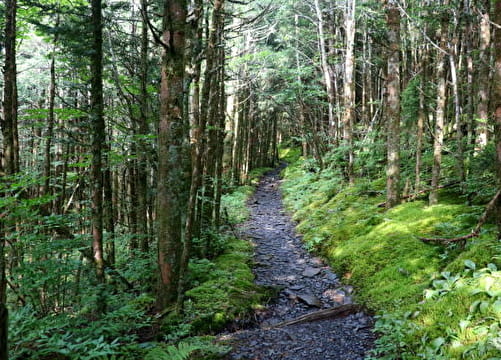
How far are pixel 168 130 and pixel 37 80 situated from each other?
15382 mm

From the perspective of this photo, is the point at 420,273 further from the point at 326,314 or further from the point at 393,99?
the point at 393,99

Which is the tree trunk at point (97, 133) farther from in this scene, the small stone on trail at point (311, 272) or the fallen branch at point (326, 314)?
the small stone on trail at point (311, 272)

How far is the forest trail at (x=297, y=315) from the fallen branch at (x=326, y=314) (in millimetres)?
83

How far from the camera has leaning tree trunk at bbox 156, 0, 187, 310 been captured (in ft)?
15.8

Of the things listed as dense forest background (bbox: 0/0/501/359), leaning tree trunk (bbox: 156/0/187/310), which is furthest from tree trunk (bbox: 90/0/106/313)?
leaning tree trunk (bbox: 156/0/187/310)

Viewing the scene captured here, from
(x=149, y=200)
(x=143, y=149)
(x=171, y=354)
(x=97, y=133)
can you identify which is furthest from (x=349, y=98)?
(x=171, y=354)

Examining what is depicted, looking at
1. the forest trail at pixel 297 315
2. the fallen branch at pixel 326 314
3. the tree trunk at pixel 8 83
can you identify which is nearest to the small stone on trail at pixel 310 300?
the forest trail at pixel 297 315

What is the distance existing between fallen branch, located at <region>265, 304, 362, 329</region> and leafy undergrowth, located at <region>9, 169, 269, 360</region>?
0.77m

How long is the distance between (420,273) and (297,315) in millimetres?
2083

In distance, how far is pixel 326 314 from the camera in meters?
5.15

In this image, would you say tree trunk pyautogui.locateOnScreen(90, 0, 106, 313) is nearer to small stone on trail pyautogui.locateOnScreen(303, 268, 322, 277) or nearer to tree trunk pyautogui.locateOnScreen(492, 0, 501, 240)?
small stone on trail pyautogui.locateOnScreen(303, 268, 322, 277)

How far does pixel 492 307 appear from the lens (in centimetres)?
335

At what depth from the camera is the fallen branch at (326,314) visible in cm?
504

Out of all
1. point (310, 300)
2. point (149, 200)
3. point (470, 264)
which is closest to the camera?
point (470, 264)
